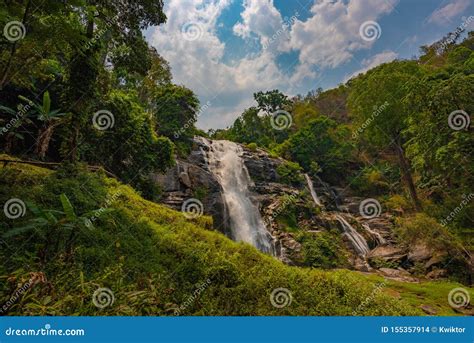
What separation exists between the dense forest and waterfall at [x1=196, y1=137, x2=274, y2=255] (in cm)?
334

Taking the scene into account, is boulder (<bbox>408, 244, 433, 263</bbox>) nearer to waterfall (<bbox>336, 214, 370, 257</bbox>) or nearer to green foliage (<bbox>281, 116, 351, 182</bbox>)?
waterfall (<bbox>336, 214, 370, 257</bbox>)

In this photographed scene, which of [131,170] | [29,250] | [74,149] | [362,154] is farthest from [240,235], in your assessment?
[362,154]

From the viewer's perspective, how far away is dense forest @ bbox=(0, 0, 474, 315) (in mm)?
5430

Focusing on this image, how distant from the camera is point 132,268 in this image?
20.9 ft

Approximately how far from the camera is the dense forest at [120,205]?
543 centimetres

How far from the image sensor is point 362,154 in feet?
136

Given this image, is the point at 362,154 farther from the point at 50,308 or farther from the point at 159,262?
the point at 50,308

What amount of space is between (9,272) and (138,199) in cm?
586

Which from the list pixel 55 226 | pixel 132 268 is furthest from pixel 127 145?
pixel 55 226

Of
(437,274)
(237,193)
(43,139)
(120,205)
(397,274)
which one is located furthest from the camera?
(237,193)

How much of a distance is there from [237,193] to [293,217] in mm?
5061

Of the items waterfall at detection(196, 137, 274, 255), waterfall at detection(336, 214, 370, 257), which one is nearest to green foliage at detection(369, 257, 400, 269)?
waterfall at detection(336, 214, 370, 257)

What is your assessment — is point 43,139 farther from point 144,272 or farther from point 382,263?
point 382,263

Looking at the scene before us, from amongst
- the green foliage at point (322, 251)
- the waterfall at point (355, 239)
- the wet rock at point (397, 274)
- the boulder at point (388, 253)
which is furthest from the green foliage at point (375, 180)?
the wet rock at point (397, 274)
